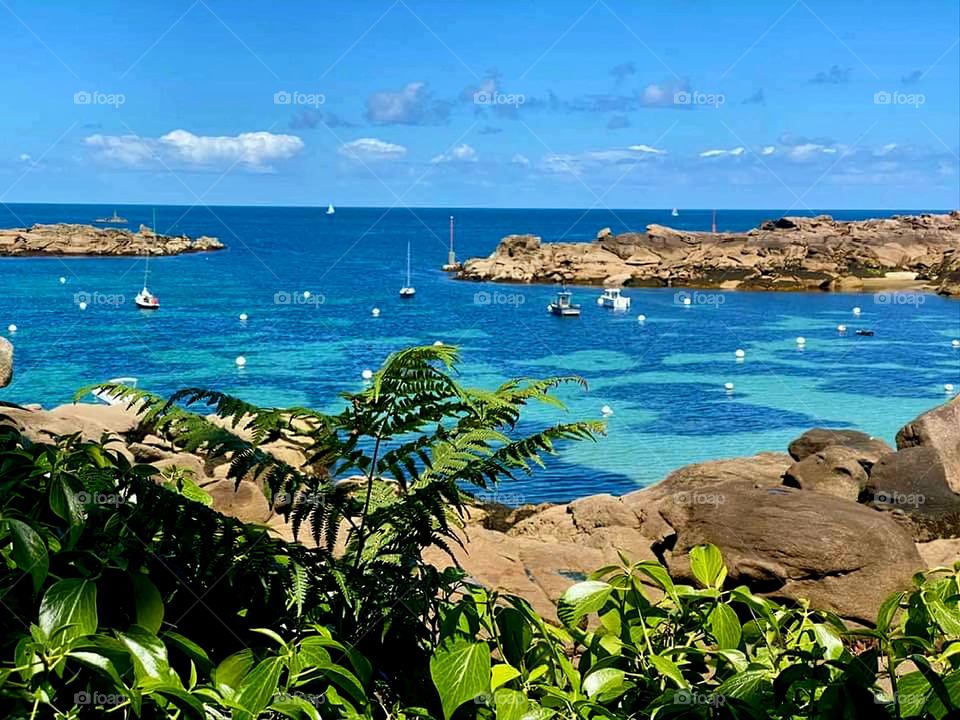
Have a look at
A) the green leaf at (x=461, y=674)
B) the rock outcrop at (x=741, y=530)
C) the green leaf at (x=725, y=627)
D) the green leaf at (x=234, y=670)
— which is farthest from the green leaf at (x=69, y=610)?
the rock outcrop at (x=741, y=530)

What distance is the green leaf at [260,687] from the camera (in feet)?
5.09

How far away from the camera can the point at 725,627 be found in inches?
79.8

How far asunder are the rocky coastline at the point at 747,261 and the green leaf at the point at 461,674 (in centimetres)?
6358

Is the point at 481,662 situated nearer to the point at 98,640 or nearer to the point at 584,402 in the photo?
the point at 98,640

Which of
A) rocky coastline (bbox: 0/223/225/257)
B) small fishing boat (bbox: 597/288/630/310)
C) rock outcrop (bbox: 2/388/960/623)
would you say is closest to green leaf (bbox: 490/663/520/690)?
rock outcrop (bbox: 2/388/960/623)

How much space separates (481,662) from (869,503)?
15.1 metres

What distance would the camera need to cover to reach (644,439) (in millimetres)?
24953

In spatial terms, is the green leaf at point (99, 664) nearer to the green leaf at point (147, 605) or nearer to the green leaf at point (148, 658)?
the green leaf at point (148, 658)

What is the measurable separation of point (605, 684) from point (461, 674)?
1.00 ft

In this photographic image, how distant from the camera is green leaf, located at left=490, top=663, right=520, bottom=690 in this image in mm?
1901

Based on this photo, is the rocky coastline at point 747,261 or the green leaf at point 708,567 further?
the rocky coastline at point 747,261

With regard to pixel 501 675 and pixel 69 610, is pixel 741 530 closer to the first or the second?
pixel 501 675

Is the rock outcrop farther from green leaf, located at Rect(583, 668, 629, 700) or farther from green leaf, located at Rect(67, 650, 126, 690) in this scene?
green leaf, located at Rect(67, 650, 126, 690)

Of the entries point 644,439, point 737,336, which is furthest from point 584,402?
point 737,336
